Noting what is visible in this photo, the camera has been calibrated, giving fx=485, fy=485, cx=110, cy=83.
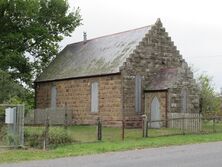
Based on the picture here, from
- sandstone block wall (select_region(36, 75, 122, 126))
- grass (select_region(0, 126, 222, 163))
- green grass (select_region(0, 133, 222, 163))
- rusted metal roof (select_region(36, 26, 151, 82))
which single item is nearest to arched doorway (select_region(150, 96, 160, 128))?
sandstone block wall (select_region(36, 75, 122, 126))

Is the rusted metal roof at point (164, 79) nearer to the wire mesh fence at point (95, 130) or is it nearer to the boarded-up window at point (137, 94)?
the boarded-up window at point (137, 94)

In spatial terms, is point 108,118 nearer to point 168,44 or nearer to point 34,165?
point 168,44

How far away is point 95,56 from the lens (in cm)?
4056

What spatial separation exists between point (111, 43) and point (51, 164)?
25.5 metres

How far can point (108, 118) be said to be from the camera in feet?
120

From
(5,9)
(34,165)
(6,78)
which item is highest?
(5,9)

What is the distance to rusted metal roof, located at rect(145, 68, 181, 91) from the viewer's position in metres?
35.4

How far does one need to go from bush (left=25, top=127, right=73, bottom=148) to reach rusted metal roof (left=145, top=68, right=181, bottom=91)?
13598 mm

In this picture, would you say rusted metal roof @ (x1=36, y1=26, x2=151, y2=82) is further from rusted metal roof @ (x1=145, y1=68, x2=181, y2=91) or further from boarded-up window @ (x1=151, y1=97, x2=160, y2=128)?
boarded-up window @ (x1=151, y1=97, x2=160, y2=128)

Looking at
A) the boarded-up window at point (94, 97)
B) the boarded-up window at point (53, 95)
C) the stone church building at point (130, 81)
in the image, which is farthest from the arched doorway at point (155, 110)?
the boarded-up window at point (53, 95)

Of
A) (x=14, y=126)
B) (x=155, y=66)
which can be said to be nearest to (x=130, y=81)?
(x=155, y=66)

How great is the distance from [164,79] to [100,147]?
15.9 m

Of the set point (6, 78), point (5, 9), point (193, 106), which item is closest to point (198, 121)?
point (193, 106)

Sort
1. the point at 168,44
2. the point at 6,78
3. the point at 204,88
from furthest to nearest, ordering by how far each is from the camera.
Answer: the point at 204,88, the point at 168,44, the point at 6,78
